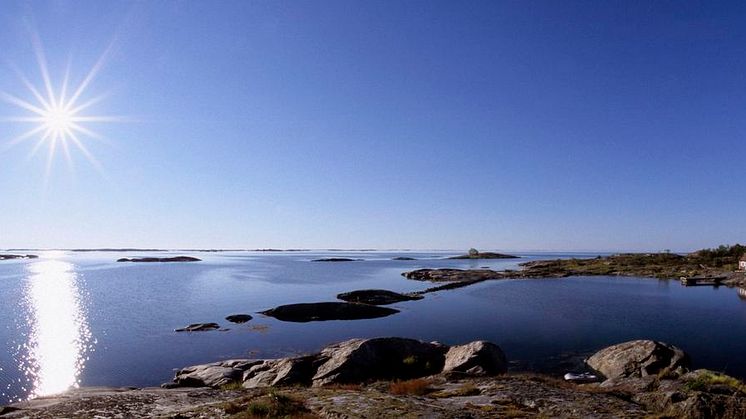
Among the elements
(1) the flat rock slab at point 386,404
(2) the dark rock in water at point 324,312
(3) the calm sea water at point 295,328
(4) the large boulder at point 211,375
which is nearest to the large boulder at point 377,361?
(4) the large boulder at point 211,375

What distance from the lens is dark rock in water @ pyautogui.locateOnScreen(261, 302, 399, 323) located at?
5991 cm

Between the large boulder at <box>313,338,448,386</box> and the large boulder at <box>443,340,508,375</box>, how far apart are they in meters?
1.62

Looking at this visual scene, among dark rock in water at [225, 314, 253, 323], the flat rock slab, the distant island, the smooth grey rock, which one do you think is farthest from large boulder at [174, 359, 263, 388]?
the distant island

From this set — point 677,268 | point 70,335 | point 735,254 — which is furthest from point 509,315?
point 735,254

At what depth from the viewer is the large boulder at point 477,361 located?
95.7ft

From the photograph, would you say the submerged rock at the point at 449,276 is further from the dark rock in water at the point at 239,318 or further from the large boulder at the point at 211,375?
the large boulder at the point at 211,375

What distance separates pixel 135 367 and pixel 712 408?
131 ft

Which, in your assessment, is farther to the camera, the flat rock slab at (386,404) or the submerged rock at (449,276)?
the submerged rock at (449,276)

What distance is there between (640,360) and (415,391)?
19.5m

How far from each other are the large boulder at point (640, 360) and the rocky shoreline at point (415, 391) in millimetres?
81

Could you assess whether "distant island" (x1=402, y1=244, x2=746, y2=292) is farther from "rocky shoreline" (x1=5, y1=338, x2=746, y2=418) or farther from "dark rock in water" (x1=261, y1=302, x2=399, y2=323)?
"rocky shoreline" (x1=5, y1=338, x2=746, y2=418)

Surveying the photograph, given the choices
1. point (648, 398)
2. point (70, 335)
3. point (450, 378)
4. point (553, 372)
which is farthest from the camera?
point (70, 335)

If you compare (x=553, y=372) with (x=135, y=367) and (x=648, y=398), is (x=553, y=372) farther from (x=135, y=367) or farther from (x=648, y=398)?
(x=135, y=367)

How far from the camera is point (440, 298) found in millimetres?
79062
